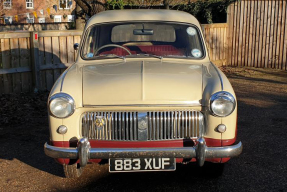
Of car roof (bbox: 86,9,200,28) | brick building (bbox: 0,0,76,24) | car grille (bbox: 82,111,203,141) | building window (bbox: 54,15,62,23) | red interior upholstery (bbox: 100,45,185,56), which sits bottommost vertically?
building window (bbox: 54,15,62,23)

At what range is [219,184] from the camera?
4375 mm

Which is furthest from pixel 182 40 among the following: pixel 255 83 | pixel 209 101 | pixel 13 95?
pixel 255 83

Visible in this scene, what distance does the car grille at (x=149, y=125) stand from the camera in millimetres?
3854

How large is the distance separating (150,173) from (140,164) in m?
1.02

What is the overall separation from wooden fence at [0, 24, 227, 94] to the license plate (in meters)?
5.91

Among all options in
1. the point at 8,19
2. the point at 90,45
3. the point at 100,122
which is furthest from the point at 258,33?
the point at 8,19

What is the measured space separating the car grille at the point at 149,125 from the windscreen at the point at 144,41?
51.4 inches

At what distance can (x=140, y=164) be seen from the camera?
12.4 ft

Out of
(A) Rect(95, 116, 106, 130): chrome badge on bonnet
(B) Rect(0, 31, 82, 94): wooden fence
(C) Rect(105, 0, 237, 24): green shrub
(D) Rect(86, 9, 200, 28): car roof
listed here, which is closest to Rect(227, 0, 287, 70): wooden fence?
(C) Rect(105, 0, 237, 24): green shrub

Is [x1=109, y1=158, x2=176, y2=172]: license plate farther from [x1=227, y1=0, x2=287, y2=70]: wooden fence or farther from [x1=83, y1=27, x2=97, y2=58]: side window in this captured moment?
[x1=227, y1=0, x2=287, y2=70]: wooden fence

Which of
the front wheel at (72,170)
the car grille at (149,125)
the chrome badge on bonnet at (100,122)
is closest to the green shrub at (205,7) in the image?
the front wheel at (72,170)

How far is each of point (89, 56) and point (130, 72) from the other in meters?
1.04

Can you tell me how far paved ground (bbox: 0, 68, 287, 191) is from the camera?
4.38 m

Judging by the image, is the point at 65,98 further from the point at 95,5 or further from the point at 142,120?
the point at 95,5
